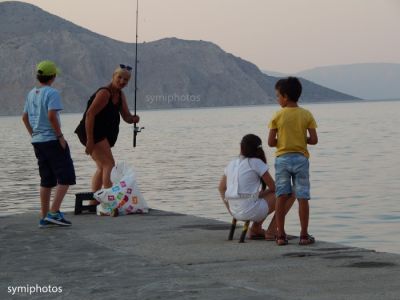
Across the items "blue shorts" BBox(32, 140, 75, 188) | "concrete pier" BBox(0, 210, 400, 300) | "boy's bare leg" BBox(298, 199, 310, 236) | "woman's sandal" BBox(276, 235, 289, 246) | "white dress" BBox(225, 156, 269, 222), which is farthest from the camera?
"blue shorts" BBox(32, 140, 75, 188)

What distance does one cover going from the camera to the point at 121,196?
33.8ft

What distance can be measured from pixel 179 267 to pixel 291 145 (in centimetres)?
165

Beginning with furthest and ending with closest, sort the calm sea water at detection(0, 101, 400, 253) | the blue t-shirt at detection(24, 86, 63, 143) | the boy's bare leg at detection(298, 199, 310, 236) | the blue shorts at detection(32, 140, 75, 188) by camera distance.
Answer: the calm sea water at detection(0, 101, 400, 253) → the blue shorts at detection(32, 140, 75, 188) → the blue t-shirt at detection(24, 86, 63, 143) → the boy's bare leg at detection(298, 199, 310, 236)

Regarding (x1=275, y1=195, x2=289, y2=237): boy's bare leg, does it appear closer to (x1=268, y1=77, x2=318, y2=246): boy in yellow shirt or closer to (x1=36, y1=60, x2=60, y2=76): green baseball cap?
(x1=268, y1=77, x2=318, y2=246): boy in yellow shirt

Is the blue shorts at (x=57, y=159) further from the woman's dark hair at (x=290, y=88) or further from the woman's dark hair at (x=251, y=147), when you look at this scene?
the woman's dark hair at (x=290, y=88)

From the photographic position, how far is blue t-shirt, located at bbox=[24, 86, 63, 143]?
9.07 metres

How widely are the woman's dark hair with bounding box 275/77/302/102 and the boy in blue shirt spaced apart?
220cm

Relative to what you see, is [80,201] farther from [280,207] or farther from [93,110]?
[280,207]

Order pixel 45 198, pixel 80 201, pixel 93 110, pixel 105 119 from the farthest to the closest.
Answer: pixel 80 201, pixel 105 119, pixel 93 110, pixel 45 198

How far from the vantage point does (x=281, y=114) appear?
311 inches

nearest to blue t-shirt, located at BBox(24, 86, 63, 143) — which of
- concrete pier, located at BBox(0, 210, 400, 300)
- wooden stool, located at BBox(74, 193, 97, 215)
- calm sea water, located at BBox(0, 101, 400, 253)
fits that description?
concrete pier, located at BBox(0, 210, 400, 300)

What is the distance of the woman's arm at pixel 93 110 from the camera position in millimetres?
10031

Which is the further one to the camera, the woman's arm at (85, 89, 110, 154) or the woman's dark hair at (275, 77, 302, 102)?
the woman's arm at (85, 89, 110, 154)

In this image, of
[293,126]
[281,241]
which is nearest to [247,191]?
[281,241]
